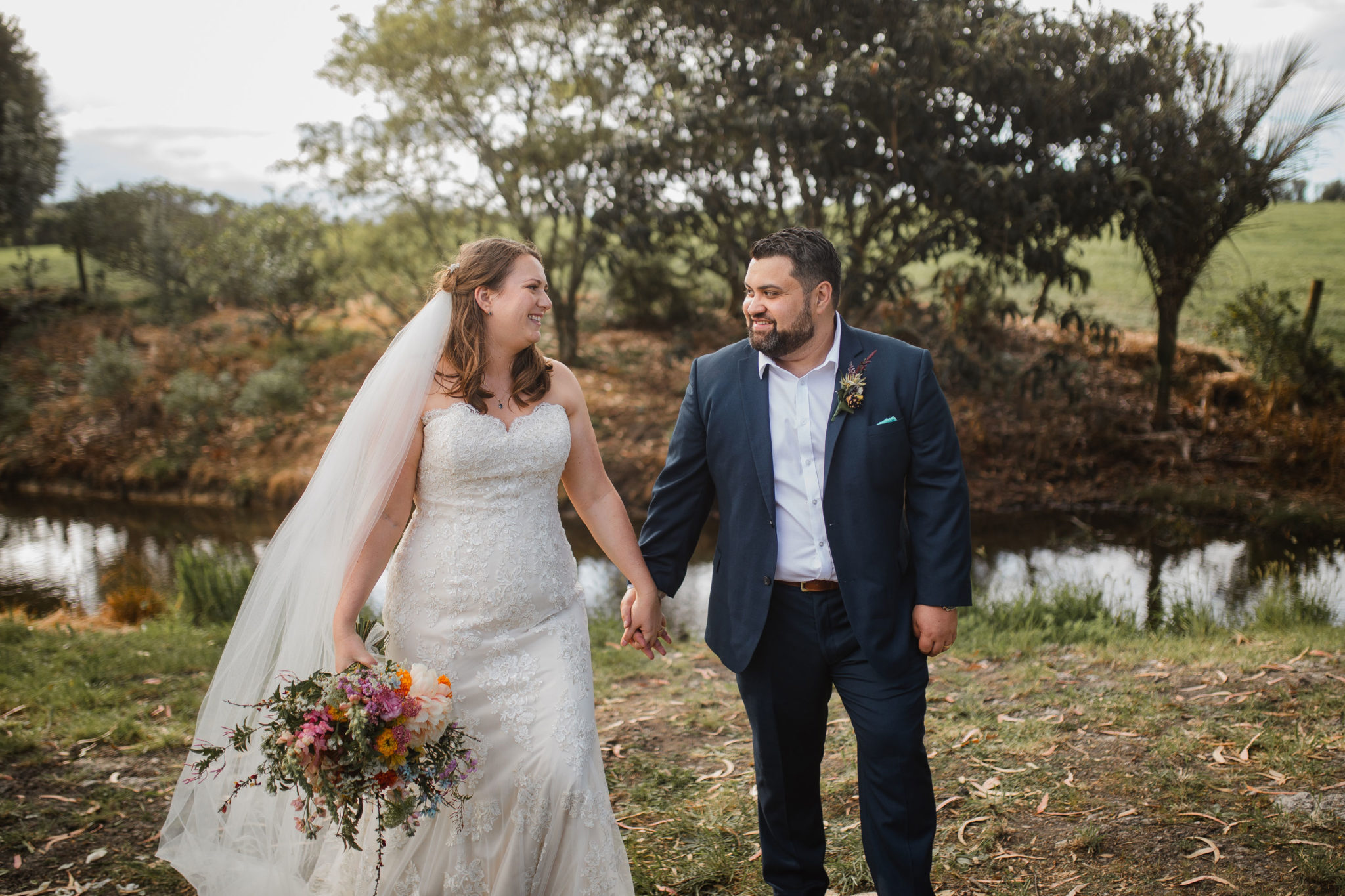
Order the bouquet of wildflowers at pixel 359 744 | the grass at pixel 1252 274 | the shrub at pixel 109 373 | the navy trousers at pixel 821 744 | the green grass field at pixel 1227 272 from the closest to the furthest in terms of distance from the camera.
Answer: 1. the bouquet of wildflowers at pixel 359 744
2. the navy trousers at pixel 821 744
3. the grass at pixel 1252 274
4. the green grass field at pixel 1227 272
5. the shrub at pixel 109 373

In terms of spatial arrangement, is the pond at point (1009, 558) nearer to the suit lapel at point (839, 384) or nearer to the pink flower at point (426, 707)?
the suit lapel at point (839, 384)

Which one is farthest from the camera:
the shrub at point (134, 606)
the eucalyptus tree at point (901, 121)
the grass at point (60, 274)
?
the grass at point (60, 274)

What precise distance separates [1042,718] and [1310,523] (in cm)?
807

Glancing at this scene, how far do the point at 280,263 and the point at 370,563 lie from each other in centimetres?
1736

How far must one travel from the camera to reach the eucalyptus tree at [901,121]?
1027 cm

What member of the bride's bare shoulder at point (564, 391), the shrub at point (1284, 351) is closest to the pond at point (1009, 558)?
the shrub at point (1284, 351)

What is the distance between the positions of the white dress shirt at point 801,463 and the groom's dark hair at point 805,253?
22 centimetres

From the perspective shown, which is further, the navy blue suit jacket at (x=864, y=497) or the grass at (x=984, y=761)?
the grass at (x=984, y=761)

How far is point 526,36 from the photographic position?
15156 mm

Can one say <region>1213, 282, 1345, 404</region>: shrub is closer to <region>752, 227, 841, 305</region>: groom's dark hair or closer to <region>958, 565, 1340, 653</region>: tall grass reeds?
<region>958, 565, 1340, 653</region>: tall grass reeds

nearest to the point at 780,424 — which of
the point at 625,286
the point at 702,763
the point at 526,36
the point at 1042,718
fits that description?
the point at 702,763

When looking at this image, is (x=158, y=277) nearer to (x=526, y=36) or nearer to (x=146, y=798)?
(x=526, y=36)

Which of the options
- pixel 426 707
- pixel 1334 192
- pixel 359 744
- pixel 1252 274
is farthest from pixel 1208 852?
pixel 1334 192

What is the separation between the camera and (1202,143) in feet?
39.4
